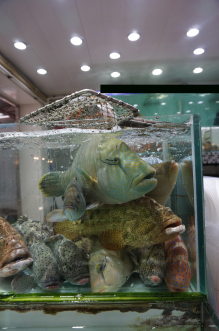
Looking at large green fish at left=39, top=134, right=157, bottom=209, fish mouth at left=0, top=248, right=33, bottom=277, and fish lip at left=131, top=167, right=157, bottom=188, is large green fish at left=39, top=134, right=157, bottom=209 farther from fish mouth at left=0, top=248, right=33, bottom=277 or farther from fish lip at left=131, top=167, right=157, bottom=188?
fish mouth at left=0, top=248, right=33, bottom=277

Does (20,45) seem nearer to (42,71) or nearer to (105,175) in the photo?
(42,71)

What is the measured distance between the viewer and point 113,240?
72 cm

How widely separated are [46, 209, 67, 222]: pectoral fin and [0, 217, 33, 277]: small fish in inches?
5.1

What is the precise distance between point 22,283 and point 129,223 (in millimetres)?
431

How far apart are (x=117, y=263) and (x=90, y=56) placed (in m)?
2.71

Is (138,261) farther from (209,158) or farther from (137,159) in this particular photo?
(209,158)

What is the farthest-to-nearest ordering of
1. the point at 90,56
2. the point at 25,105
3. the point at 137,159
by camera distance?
the point at 25,105
the point at 90,56
the point at 137,159

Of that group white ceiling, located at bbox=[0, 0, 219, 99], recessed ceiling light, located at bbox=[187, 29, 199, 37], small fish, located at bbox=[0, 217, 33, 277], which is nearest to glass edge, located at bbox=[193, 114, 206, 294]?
small fish, located at bbox=[0, 217, 33, 277]

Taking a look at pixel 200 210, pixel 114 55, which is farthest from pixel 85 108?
pixel 114 55

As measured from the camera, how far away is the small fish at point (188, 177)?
2.39 ft

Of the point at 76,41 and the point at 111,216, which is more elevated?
the point at 76,41

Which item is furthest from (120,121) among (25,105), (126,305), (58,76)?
(25,105)

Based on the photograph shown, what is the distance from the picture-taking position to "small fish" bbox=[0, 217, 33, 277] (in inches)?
26.9

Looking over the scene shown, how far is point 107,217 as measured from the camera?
72 cm
